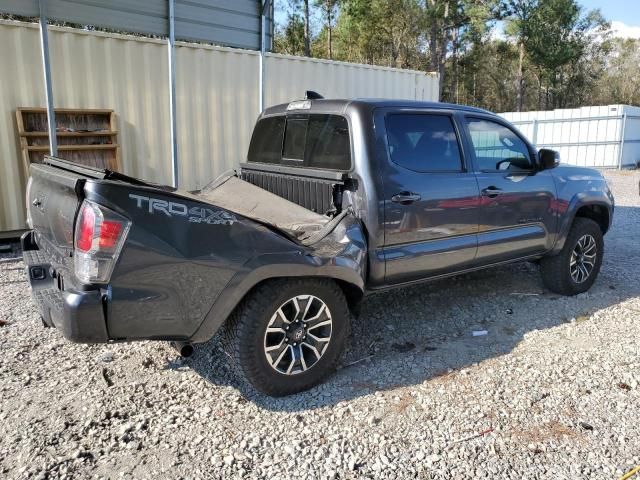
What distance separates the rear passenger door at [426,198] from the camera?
3754mm

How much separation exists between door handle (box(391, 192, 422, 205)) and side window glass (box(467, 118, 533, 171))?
895mm

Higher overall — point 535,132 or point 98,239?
point 535,132

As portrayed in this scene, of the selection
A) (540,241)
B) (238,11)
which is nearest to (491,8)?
(238,11)

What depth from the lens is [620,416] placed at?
3.16 metres

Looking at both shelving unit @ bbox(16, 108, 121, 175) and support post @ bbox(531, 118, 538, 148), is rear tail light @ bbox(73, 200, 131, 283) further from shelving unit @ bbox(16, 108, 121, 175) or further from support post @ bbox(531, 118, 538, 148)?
support post @ bbox(531, 118, 538, 148)

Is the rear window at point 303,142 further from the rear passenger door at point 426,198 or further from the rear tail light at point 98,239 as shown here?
the rear tail light at point 98,239

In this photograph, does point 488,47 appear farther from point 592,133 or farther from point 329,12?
point 592,133

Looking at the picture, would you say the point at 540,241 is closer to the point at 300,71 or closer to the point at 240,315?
the point at 240,315

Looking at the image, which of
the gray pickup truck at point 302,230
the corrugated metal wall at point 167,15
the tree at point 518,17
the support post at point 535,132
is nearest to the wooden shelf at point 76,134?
the corrugated metal wall at point 167,15

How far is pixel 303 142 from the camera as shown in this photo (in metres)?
4.18

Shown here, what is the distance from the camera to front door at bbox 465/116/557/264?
439cm

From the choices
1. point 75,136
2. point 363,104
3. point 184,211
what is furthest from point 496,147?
point 75,136

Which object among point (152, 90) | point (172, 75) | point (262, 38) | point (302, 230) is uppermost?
point (262, 38)

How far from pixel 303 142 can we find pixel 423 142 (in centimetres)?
95
